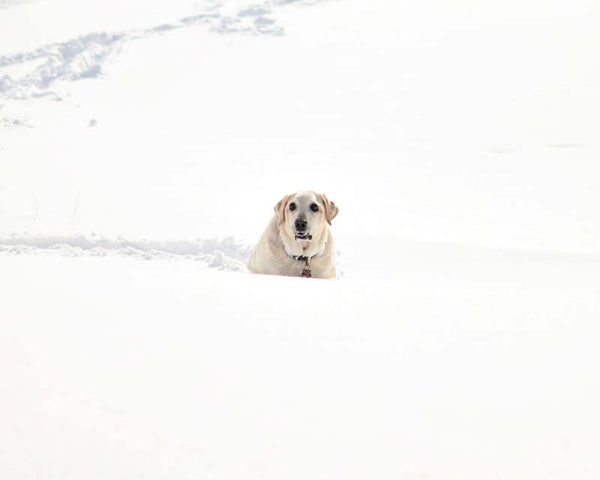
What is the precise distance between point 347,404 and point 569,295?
1359 millimetres

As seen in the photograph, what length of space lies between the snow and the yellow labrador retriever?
34 cm

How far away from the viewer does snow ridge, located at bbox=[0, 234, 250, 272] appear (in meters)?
4.51

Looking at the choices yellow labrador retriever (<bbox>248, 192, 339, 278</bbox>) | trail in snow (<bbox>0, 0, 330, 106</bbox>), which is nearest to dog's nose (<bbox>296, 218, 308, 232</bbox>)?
yellow labrador retriever (<bbox>248, 192, 339, 278</bbox>)

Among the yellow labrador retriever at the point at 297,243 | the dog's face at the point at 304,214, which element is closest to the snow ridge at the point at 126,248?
the yellow labrador retriever at the point at 297,243

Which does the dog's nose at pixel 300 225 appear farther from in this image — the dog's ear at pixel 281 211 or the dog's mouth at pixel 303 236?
the dog's ear at pixel 281 211

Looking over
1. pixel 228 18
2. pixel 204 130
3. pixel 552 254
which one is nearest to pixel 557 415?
pixel 552 254

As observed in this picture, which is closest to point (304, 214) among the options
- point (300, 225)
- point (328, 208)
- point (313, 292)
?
point (300, 225)

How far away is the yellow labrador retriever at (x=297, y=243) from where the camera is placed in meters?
4.24

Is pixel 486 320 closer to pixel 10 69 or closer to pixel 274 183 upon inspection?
pixel 274 183

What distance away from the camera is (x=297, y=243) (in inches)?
169

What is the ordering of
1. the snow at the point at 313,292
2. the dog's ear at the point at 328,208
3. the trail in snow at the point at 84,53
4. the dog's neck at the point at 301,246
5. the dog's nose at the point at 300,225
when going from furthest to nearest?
1. the trail in snow at the point at 84,53
2. the dog's ear at the point at 328,208
3. the dog's neck at the point at 301,246
4. the dog's nose at the point at 300,225
5. the snow at the point at 313,292

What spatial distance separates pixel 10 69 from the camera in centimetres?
2108

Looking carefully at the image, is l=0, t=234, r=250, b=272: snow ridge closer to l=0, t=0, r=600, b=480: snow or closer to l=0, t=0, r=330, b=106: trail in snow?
l=0, t=0, r=600, b=480: snow

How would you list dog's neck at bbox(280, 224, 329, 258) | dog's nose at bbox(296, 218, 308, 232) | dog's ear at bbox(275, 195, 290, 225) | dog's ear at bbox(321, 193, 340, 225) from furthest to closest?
dog's ear at bbox(321, 193, 340, 225)
dog's ear at bbox(275, 195, 290, 225)
dog's neck at bbox(280, 224, 329, 258)
dog's nose at bbox(296, 218, 308, 232)
